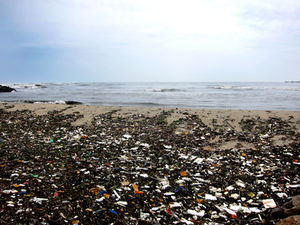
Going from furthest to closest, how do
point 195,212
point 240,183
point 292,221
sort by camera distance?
point 240,183 → point 195,212 → point 292,221

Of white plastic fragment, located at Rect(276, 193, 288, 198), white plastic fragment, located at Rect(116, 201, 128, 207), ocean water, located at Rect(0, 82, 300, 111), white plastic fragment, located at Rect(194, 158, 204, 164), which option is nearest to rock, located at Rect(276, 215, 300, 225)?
white plastic fragment, located at Rect(276, 193, 288, 198)

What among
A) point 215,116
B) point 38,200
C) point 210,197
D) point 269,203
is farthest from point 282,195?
point 215,116

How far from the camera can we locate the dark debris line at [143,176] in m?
3.12

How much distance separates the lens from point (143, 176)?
4.38 m

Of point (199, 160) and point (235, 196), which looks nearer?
point (235, 196)

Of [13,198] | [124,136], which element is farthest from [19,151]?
[124,136]

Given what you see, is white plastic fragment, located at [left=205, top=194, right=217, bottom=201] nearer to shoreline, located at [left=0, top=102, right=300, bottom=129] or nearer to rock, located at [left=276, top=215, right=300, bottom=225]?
rock, located at [left=276, top=215, right=300, bottom=225]

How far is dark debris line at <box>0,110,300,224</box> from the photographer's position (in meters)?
3.12

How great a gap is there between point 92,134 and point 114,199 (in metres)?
4.13

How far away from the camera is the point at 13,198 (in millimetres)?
3250

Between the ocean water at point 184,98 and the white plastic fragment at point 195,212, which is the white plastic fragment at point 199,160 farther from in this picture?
the ocean water at point 184,98

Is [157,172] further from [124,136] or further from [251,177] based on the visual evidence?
[124,136]

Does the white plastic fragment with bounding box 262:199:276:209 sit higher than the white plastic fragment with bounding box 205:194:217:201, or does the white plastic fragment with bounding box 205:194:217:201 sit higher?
the white plastic fragment with bounding box 262:199:276:209

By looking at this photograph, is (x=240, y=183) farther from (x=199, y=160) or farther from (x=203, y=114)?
(x=203, y=114)
